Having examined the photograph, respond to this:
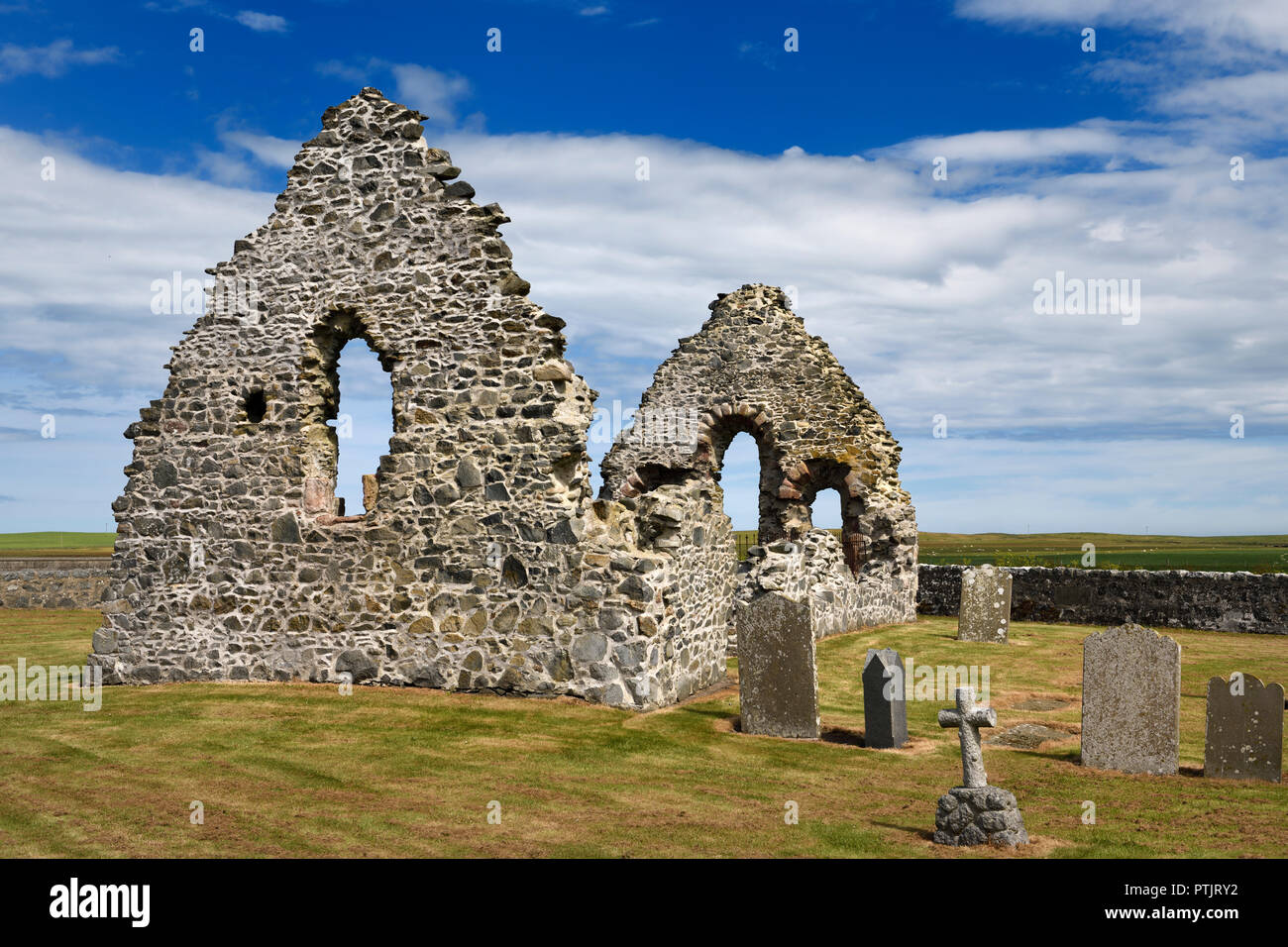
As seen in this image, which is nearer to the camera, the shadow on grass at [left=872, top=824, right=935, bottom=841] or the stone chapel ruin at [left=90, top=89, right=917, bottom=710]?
the shadow on grass at [left=872, top=824, right=935, bottom=841]

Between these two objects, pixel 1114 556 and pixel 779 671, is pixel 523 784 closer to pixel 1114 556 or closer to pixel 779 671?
pixel 779 671

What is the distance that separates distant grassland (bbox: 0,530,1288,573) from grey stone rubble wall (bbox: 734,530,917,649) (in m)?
6.80

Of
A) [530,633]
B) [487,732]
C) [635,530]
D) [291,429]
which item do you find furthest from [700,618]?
[291,429]

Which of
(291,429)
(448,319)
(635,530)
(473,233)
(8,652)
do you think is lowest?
(8,652)

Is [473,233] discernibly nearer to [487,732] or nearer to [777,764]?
[487,732]

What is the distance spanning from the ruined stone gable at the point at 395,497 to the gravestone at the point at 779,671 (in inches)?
52.4

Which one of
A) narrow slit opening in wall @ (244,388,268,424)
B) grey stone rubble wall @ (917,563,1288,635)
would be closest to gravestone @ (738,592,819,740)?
narrow slit opening in wall @ (244,388,268,424)

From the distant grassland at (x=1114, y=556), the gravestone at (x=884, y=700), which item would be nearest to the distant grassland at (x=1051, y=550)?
the distant grassland at (x=1114, y=556)

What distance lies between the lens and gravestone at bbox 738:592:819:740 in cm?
1098

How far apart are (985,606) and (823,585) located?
3397 millimetres

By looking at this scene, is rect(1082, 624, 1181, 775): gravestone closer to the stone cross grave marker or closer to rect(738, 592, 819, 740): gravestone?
the stone cross grave marker

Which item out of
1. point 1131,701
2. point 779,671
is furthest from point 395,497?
point 1131,701

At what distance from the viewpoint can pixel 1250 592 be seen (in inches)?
890
